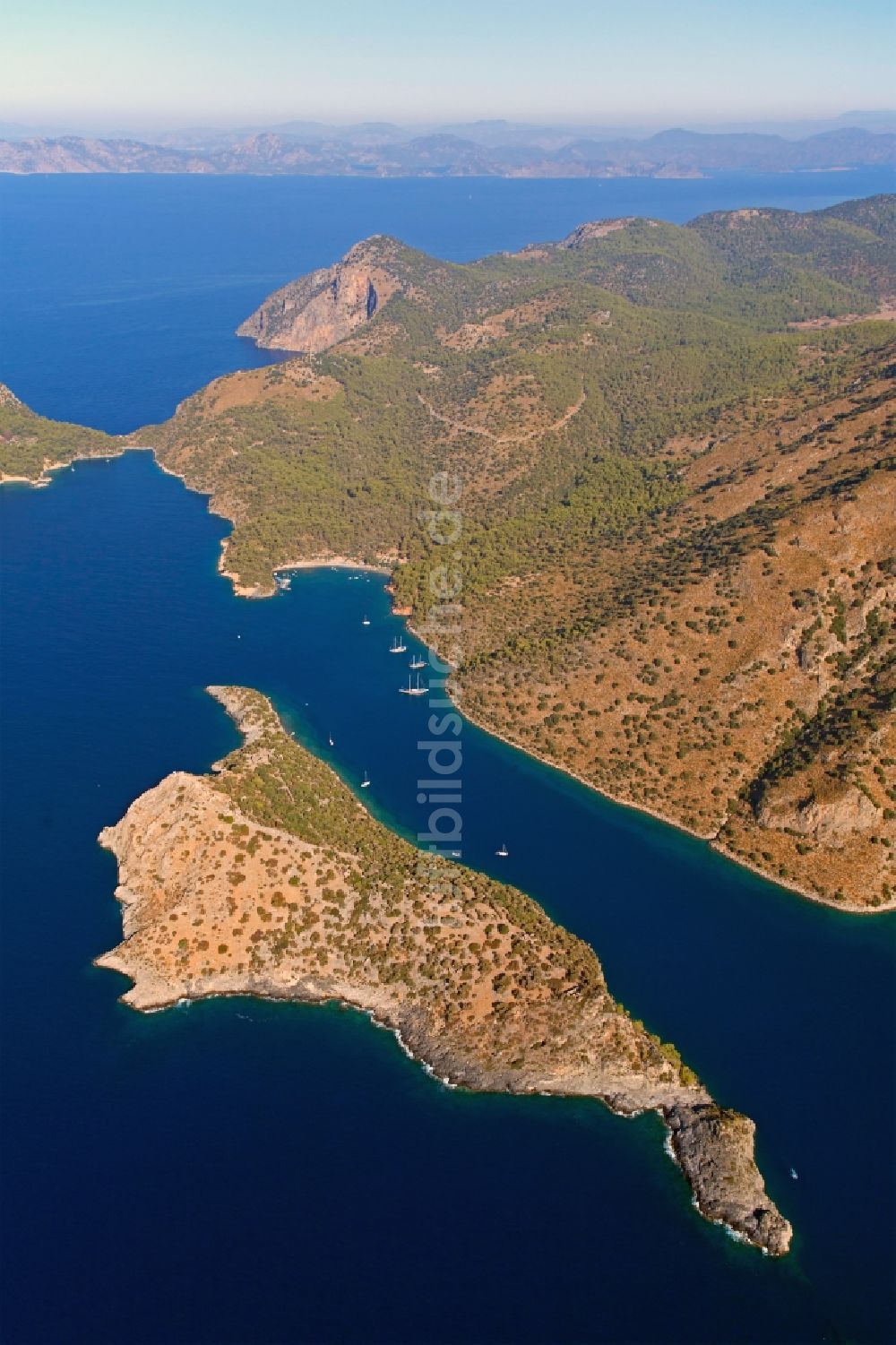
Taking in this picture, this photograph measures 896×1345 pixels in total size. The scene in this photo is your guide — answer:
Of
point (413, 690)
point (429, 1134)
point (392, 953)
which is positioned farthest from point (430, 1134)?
point (413, 690)

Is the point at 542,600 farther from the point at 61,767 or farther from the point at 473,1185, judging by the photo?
the point at 473,1185

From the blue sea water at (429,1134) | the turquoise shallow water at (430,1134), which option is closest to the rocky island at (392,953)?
the blue sea water at (429,1134)

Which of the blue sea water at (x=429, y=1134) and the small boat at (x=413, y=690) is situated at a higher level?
the small boat at (x=413, y=690)

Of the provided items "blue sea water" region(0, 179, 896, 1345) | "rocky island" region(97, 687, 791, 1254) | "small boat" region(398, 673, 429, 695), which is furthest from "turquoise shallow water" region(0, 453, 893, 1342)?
"small boat" region(398, 673, 429, 695)

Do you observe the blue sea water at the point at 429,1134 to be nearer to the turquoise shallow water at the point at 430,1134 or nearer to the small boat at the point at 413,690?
the turquoise shallow water at the point at 430,1134

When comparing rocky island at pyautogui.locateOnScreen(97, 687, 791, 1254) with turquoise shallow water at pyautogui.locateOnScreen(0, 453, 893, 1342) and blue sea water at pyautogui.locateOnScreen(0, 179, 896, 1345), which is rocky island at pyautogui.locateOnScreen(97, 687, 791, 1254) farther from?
turquoise shallow water at pyautogui.locateOnScreen(0, 453, 893, 1342)

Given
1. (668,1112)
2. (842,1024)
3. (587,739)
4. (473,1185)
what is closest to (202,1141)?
(473,1185)
